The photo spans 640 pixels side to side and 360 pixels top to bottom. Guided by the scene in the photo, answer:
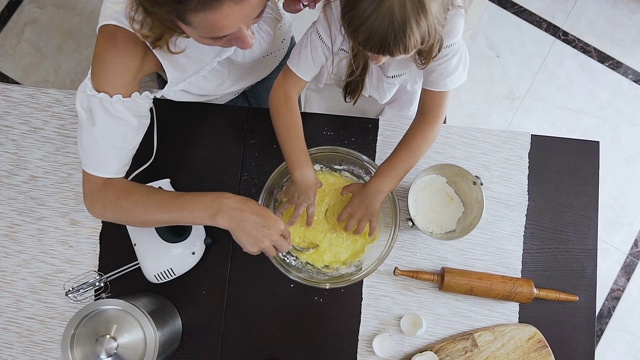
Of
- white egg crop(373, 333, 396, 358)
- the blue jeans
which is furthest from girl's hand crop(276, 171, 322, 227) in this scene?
the blue jeans

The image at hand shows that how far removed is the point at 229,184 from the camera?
91cm

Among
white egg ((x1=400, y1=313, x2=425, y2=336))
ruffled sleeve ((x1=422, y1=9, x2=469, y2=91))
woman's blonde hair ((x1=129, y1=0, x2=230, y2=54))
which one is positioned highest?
ruffled sleeve ((x1=422, y1=9, x2=469, y2=91))

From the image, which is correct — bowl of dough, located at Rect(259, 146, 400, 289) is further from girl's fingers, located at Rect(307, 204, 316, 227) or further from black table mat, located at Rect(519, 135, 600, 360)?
black table mat, located at Rect(519, 135, 600, 360)

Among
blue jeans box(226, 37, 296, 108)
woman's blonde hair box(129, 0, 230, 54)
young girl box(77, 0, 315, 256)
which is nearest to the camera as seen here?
woman's blonde hair box(129, 0, 230, 54)

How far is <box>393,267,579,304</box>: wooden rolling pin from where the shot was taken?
85cm

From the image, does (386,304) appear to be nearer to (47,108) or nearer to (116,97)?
(116,97)

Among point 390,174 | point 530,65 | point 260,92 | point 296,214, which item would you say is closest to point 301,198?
point 296,214

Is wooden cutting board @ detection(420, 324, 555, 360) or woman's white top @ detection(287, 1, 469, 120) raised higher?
woman's white top @ detection(287, 1, 469, 120)

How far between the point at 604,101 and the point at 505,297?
3.53ft

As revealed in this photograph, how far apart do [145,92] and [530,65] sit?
1.27 meters

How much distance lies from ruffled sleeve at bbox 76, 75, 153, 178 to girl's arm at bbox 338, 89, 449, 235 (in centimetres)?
36

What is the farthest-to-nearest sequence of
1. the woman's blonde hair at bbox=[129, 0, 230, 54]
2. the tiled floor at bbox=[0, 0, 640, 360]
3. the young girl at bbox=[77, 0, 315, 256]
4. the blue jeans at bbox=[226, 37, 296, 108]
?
1. the tiled floor at bbox=[0, 0, 640, 360]
2. the blue jeans at bbox=[226, 37, 296, 108]
3. the young girl at bbox=[77, 0, 315, 256]
4. the woman's blonde hair at bbox=[129, 0, 230, 54]

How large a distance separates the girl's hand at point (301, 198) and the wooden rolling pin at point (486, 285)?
18cm

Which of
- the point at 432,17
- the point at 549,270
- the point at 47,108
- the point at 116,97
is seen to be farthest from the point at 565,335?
the point at 47,108
